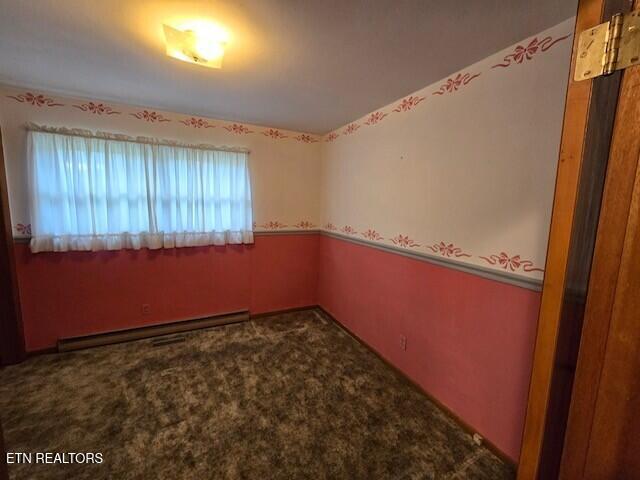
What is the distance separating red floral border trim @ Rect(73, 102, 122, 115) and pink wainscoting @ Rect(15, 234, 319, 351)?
1.21 metres

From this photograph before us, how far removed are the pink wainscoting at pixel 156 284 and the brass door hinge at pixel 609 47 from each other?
2844 mm

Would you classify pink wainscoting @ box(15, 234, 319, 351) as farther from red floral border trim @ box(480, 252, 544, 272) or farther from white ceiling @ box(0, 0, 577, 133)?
red floral border trim @ box(480, 252, 544, 272)

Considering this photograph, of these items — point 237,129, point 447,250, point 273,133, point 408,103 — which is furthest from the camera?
point 273,133

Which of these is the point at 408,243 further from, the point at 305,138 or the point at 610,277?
the point at 305,138

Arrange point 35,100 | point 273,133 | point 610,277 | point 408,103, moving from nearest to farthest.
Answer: point 610,277, point 408,103, point 35,100, point 273,133

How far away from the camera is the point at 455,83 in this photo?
1.67 metres

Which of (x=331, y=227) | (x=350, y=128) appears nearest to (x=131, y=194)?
(x=331, y=227)

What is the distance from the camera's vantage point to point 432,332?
74.3 inches

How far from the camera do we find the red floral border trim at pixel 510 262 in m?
1.36

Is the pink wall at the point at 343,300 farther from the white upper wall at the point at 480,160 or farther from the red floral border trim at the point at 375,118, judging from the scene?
the red floral border trim at the point at 375,118

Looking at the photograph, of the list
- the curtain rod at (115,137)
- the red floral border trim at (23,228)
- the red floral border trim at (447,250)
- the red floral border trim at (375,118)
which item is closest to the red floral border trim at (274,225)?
the curtain rod at (115,137)

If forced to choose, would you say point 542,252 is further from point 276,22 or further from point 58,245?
point 58,245

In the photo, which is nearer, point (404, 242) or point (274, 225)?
point (404, 242)

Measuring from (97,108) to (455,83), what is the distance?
110 inches
